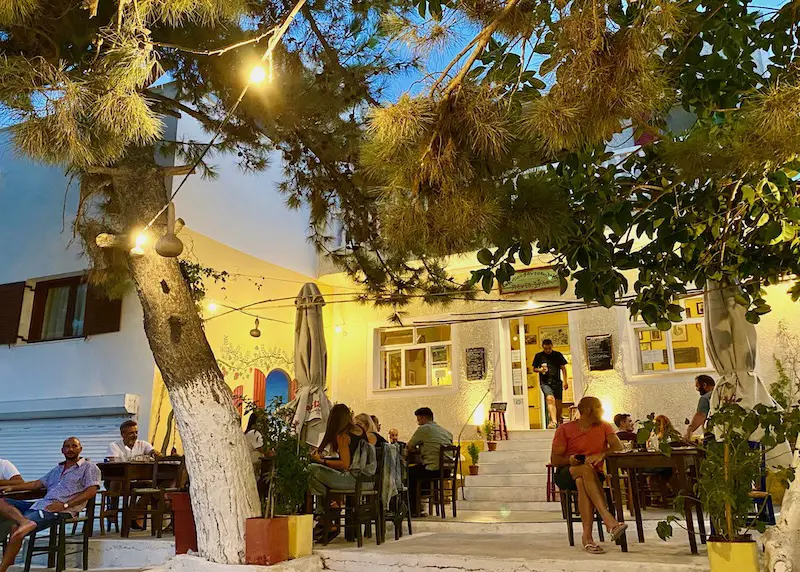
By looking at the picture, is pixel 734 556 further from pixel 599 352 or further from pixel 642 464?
pixel 599 352

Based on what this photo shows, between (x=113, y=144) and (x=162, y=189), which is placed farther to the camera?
(x=162, y=189)

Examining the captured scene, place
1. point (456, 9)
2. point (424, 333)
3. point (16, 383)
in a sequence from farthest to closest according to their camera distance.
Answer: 1. point (424, 333)
2. point (16, 383)
3. point (456, 9)

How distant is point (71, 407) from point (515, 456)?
246 inches

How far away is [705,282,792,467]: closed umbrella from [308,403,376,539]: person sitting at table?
9.54 feet

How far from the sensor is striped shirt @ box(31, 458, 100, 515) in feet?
18.5

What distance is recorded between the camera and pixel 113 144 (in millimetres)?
3520

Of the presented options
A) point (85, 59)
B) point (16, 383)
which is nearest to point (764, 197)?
point (85, 59)

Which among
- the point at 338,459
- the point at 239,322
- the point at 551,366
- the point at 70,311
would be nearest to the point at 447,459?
the point at 338,459

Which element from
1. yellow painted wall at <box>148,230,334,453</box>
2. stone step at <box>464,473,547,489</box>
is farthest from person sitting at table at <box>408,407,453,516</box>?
yellow painted wall at <box>148,230,334,453</box>

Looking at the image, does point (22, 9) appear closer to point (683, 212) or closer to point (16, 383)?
point (683, 212)

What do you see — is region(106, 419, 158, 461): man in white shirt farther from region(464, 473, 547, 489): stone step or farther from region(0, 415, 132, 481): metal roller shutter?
region(464, 473, 547, 489): stone step

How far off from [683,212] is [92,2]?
314cm

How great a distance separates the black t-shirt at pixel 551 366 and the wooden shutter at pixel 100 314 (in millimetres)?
6298

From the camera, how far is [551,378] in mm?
10273
